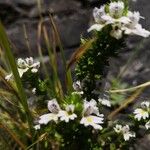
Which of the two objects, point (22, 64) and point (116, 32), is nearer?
point (116, 32)

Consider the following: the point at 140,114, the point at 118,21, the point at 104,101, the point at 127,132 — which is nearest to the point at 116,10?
the point at 118,21

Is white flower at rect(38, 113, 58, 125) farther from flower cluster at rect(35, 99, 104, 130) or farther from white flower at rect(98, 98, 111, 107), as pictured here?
white flower at rect(98, 98, 111, 107)

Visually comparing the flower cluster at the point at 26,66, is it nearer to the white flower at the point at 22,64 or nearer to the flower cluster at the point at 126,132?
the white flower at the point at 22,64

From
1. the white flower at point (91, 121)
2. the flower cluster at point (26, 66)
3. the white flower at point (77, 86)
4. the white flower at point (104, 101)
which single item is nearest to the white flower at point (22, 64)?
the flower cluster at point (26, 66)

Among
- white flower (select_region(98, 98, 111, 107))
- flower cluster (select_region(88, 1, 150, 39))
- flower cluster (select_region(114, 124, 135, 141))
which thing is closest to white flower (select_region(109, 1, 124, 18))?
flower cluster (select_region(88, 1, 150, 39))

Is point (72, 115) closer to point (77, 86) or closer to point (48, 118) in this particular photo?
point (48, 118)

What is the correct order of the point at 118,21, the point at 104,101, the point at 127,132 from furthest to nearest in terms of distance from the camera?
the point at 127,132 → the point at 104,101 → the point at 118,21
